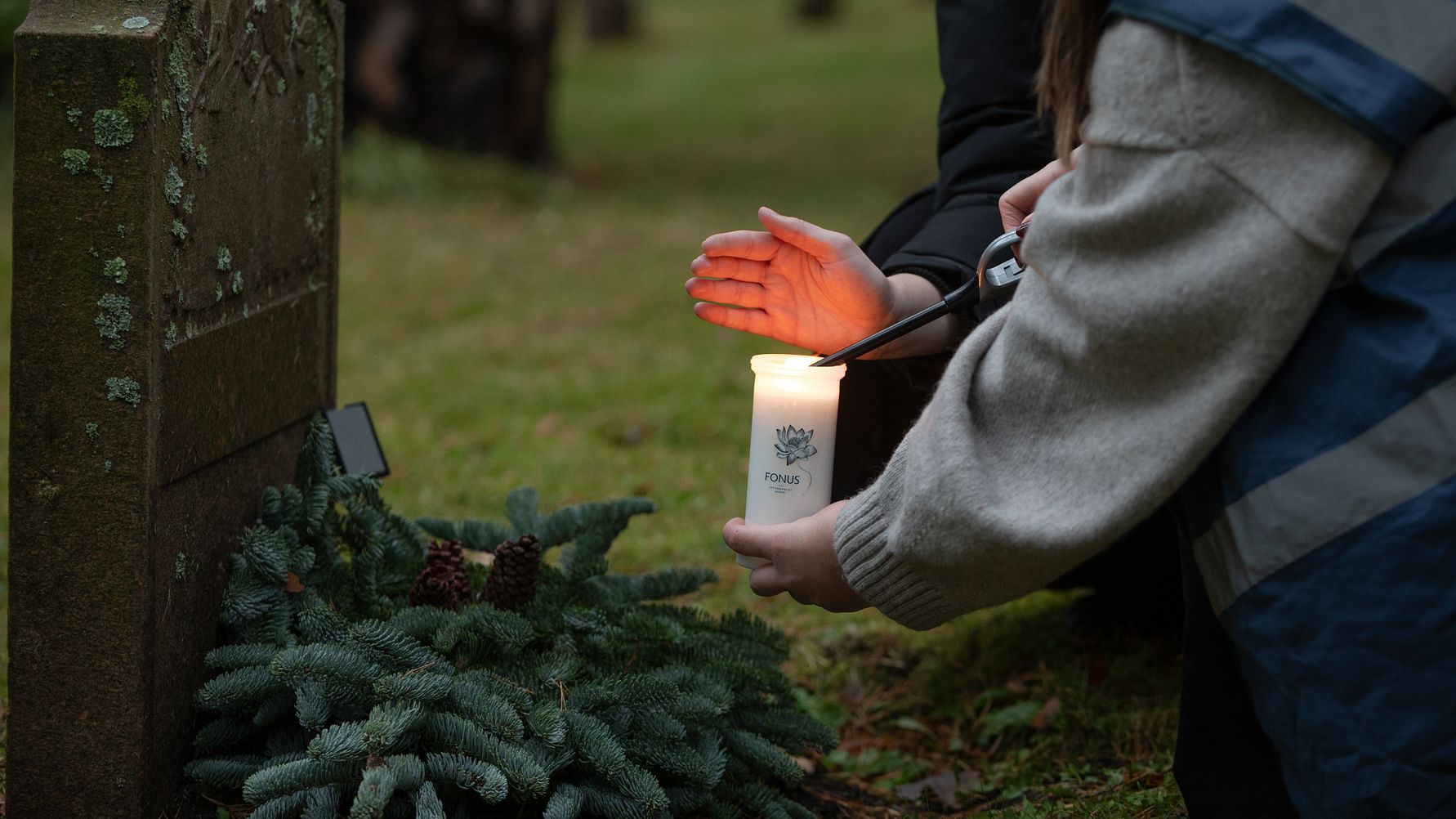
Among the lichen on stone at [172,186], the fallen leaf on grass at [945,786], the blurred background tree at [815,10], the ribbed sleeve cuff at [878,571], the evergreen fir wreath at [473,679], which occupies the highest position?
the lichen on stone at [172,186]

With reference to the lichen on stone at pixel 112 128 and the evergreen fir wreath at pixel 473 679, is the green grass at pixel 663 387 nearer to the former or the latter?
the evergreen fir wreath at pixel 473 679

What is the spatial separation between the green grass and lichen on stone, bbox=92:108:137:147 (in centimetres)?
160

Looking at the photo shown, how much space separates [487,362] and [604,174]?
4210 mm

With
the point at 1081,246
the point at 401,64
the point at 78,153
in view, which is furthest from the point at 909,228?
the point at 401,64

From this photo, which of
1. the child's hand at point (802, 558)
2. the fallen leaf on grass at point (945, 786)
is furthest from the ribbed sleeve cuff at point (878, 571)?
the fallen leaf on grass at point (945, 786)

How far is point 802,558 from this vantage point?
5.39 ft

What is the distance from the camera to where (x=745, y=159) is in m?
9.52

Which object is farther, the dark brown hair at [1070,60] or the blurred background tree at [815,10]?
the blurred background tree at [815,10]

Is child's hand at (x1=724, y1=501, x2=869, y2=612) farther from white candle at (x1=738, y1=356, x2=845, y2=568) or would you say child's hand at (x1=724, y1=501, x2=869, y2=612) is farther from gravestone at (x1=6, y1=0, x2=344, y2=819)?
gravestone at (x1=6, y1=0, x2=344, y2=819)

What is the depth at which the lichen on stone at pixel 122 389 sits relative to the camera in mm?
1646

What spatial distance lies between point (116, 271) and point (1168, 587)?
1961 mm

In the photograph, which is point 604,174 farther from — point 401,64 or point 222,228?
point 222,228

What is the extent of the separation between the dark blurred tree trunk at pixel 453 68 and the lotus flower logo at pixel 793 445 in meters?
6.69

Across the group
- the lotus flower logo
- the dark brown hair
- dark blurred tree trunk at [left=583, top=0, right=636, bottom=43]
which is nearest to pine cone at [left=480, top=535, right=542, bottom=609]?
the lotus flower logo
